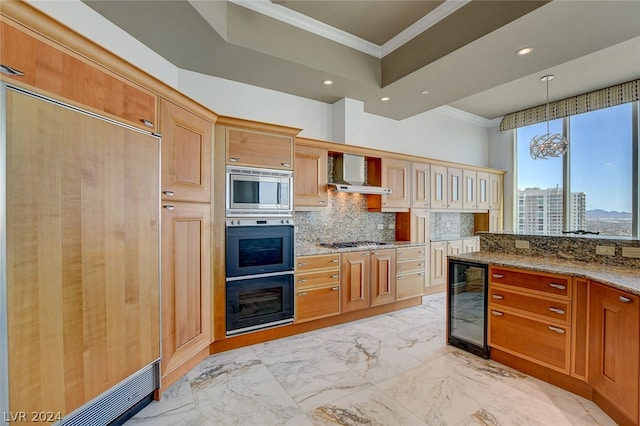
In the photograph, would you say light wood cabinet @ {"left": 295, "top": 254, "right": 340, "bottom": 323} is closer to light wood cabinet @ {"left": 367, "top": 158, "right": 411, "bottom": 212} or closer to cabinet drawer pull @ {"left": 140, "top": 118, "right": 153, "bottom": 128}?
light wood cabinet @ {"left": 367, "top": 158, "right": 411, "bottom": 212}

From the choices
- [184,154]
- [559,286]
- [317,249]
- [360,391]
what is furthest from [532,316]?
[184,154]

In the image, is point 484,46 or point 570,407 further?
point 484,46

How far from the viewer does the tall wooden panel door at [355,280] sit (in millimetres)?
3293

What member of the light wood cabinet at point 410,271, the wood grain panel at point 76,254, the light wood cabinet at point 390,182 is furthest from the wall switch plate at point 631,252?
the wood grain panel at point 76,254

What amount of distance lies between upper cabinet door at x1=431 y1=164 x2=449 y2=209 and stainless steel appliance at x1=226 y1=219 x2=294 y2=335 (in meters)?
2.77

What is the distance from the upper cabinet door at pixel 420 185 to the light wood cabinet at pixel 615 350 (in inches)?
101

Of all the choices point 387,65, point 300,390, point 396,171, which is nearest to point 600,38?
point 387,65

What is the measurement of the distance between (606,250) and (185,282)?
11.1 ft

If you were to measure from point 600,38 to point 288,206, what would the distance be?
10.2ft

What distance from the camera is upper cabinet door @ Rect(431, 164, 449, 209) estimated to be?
4.59m

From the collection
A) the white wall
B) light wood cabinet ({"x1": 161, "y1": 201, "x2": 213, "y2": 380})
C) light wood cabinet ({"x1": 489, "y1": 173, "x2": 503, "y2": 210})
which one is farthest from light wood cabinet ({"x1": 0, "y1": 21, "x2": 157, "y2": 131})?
light wood cabinet ({"x1": 489, "y1": 173, "x2": 503, "y2": 210})

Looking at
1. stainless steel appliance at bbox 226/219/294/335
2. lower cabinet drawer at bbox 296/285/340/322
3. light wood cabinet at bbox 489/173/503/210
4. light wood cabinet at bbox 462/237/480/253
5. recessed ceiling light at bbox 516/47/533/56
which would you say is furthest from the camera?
light wood cabinet at bbox 489/173/503/210

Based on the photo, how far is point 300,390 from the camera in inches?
81.3

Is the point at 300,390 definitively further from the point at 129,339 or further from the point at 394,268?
the point at 394,268
